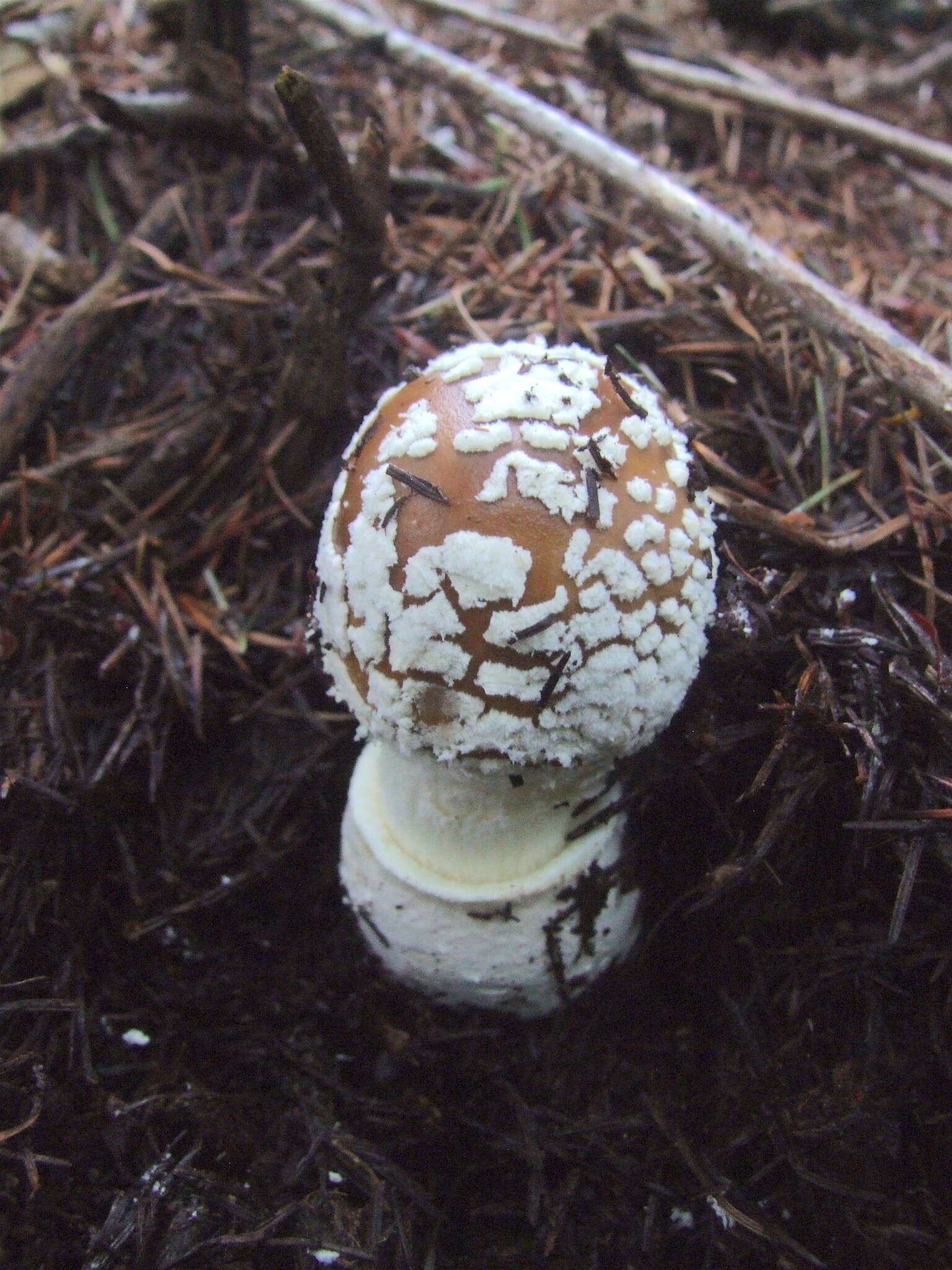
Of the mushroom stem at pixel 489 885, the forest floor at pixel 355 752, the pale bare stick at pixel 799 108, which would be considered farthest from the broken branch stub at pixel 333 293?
the pale bare stick at pixel 799 108

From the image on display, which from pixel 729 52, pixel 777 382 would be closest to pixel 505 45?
pixel 729 52

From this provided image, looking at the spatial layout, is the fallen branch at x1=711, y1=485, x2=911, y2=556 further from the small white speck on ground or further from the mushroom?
the small white speck on ground

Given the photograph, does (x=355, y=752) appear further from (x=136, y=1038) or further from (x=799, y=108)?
(x=799, y=108)

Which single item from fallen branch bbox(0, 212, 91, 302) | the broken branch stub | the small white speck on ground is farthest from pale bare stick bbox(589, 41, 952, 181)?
the small white speck on ground

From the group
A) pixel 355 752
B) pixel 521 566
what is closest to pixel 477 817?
pixel 355 752

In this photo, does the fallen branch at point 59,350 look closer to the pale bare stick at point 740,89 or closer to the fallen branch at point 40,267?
the fallen branch at point 40,267
